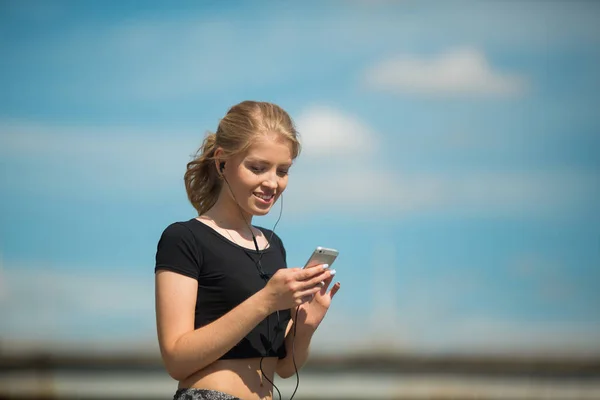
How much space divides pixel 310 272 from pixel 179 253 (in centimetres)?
45

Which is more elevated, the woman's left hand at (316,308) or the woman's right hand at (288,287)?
the woman's right hand at (288,287)

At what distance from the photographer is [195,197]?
9.21ft

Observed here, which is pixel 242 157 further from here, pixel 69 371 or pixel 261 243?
pixel 69 371

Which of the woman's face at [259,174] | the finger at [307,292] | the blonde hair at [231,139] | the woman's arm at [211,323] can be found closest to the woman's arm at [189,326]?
the woman's arm at [211,323]

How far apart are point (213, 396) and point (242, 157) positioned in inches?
32.2

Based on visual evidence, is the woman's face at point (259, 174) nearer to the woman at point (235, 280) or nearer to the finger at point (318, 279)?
the woman at point (235, 280)

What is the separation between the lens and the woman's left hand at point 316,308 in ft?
8.60

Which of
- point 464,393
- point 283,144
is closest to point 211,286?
point 283,144

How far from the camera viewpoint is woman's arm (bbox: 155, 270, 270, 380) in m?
2.28

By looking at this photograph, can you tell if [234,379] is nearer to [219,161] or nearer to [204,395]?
[204,395]

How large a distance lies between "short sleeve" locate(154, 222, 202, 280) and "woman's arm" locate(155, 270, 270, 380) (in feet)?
0.08

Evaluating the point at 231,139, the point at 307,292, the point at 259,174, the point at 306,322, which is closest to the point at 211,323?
the point at 307,292

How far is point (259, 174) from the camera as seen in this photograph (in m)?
2.54

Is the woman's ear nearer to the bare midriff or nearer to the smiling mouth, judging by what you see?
the smiling mouth
